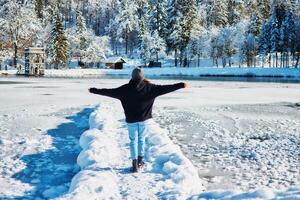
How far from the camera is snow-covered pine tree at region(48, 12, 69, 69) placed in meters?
79.6

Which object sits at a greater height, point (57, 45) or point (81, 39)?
point (81, 39)

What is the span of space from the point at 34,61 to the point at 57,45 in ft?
56.3

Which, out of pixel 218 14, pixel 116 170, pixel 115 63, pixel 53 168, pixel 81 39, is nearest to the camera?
pixel 116 170

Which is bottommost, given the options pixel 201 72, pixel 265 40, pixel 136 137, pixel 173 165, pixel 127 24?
pixel 173 165

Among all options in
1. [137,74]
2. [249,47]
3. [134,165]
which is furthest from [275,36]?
[137,74]

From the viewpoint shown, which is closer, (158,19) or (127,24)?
(158,19)

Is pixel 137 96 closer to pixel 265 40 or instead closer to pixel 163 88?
pixel 163 88

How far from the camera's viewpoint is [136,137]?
327 inches

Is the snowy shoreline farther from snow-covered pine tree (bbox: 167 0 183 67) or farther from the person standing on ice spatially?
the person standing on ice

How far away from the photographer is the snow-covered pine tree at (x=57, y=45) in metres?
79.6

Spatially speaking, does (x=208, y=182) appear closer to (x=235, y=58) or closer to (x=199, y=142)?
(x=199, y=142)

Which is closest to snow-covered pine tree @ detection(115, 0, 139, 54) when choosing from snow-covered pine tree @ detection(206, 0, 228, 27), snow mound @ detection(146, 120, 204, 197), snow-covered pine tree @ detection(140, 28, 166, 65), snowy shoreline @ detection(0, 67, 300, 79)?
snow-covered pine tree @ detection(206, 0, 228, 27)

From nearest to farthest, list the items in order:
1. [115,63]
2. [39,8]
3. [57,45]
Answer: [57,45]
[115,63]
[39,8]

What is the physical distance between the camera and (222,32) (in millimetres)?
85875
